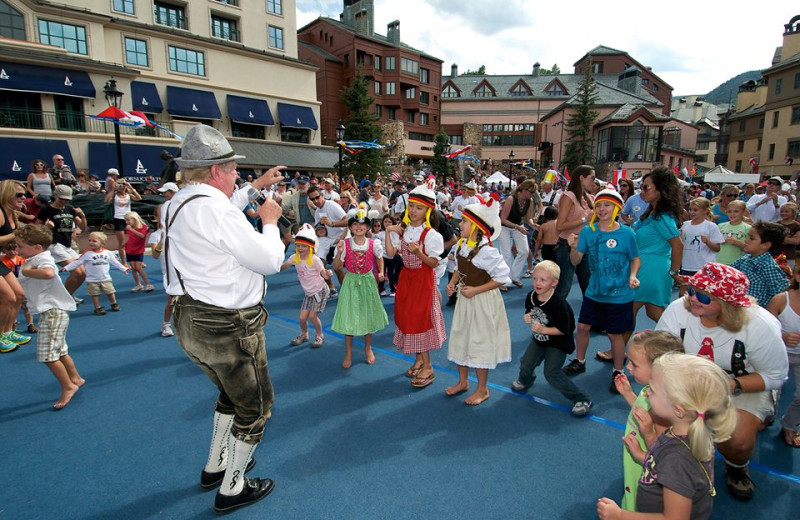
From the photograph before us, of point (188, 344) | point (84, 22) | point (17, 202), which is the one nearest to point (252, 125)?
point (84, 22)

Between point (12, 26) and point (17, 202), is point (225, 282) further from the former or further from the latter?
point (12, 26)

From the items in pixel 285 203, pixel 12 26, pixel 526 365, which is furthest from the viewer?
pixel 12 26

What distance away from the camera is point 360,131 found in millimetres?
32812

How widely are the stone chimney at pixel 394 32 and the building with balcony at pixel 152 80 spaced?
14.9m

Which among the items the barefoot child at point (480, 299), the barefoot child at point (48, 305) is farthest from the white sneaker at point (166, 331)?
the barefoot child at point (480, 299)

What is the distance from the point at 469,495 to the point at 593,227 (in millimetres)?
2926

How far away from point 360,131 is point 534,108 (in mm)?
28569

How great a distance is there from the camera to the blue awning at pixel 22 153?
720 inches

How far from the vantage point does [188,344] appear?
2.40 m

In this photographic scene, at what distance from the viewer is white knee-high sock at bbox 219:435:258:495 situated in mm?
2617

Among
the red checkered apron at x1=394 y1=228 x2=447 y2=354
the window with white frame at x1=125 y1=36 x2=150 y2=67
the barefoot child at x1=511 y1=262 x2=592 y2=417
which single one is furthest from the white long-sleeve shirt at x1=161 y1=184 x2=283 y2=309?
the window with white frame at x1=125 y1=36 x2=150 y2=67

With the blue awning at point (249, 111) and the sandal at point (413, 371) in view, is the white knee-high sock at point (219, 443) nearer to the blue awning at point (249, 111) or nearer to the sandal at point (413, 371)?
the sandal at point (413, 371)

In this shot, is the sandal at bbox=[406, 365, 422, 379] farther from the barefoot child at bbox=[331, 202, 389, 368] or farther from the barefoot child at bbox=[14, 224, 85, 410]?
the barefoot child at bbox=[14, 224, 85, 410]

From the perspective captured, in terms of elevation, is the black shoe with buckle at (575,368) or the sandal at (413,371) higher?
the black shoe with buckle at (575,368)
